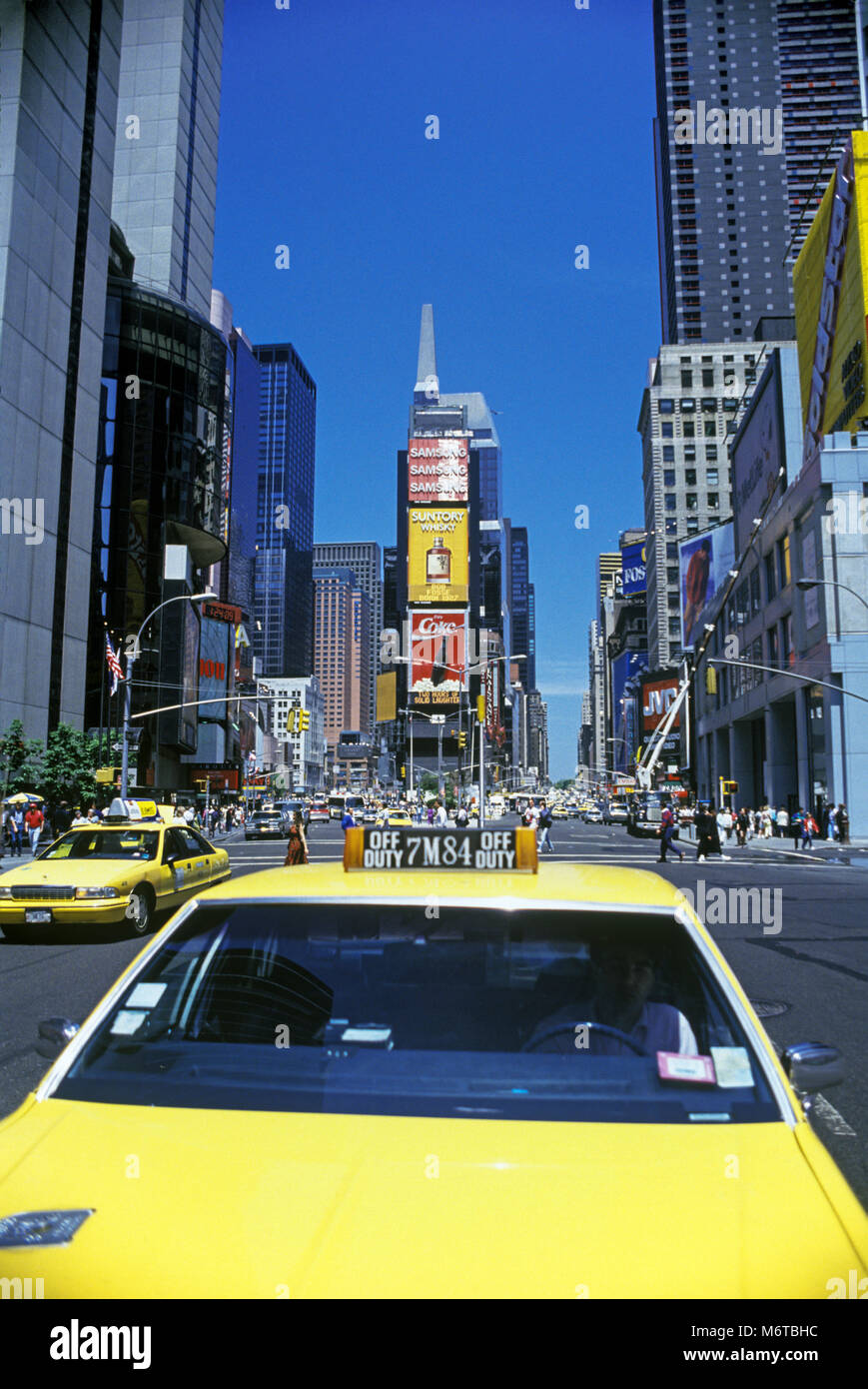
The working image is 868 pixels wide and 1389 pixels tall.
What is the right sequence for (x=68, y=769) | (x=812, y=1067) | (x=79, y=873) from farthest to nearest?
(x=68, y=769) < (x=79, y=873) < (x=812, y=1067)

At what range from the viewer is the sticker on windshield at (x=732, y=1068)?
250 cm

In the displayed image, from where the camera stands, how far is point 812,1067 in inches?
108

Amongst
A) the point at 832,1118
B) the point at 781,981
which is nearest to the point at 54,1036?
the point at 832,1118

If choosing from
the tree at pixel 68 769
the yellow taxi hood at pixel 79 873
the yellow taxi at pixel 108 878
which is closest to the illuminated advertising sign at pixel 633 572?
the tree at pixel 68 769

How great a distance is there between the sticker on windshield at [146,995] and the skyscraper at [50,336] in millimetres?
42652

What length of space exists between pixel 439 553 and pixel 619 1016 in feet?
499

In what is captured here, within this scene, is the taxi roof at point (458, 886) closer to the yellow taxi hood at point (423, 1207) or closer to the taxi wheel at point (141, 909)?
the yellow taxi hood at point (423, 1207)

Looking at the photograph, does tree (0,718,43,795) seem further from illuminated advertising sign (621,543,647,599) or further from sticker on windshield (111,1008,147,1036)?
illuminated advertising sign (621,543,647,599)

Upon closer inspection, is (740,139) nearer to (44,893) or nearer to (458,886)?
(44,893)

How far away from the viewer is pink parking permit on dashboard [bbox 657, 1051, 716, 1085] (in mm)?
2504

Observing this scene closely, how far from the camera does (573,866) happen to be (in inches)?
143

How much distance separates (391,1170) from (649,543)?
134 m

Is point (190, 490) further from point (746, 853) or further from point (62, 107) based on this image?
point (746, 853)
